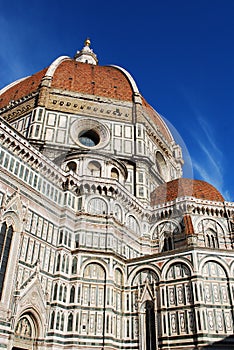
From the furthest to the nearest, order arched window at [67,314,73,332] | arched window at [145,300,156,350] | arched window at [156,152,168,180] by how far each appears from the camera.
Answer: arched window at [156,152,168,180]
arched window at [145,300,156,350]
arched window at [67,314,73,332]

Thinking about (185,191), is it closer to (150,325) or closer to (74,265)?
(150,325)

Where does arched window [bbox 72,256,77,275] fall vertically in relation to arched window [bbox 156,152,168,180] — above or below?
below

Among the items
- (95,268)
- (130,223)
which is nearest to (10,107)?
(130,223)

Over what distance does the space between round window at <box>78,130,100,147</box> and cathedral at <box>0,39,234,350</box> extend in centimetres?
12

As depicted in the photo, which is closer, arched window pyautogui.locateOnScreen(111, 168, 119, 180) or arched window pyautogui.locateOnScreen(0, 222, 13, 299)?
arched window pyautogui.locateOnScreen(0, 222, 13, 299)

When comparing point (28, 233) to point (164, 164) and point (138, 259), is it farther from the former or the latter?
point (164, 164)

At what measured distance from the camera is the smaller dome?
33.1 metres

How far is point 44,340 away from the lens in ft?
68.4

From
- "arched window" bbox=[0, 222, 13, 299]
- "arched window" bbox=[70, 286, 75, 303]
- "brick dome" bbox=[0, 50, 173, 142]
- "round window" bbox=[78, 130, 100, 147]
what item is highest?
"brick dome" bbox=[0, 50, 173, 142]

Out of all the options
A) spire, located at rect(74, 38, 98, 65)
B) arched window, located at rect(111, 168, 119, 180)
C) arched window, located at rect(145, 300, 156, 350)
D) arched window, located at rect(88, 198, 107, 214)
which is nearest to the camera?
arched window, located at rect(145, 300, 156, 350)

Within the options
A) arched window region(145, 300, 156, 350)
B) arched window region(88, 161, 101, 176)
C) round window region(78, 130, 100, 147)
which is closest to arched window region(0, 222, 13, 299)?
arched window region(145, 300, 156, 350)

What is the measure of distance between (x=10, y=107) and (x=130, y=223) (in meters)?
20.0

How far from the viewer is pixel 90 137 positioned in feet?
121

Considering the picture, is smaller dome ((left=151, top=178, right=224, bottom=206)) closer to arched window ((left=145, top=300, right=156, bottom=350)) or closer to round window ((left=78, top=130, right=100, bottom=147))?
round window ((left=78, top=130, right=100, bottom=147))
